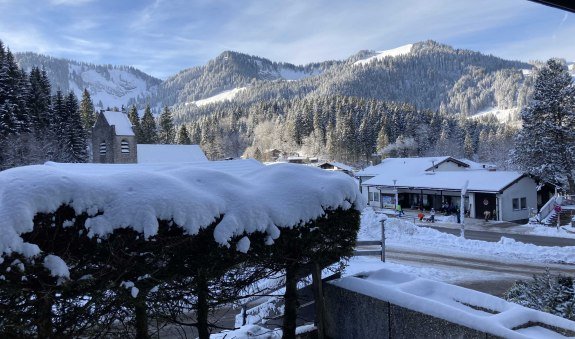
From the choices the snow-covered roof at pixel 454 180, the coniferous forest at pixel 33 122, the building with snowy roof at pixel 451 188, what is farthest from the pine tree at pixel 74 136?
the snow-covered roof at pixel 454 180

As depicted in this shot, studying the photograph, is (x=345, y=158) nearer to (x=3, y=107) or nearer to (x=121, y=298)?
(x=3, y=107)

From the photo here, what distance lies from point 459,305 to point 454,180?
35.6 metres

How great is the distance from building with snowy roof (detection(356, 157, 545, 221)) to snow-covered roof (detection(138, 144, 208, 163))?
20657mm

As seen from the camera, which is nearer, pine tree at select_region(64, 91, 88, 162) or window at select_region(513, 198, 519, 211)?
window at select_region(513, 198, 519, 211)

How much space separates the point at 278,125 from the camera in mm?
133500

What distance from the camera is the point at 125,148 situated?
5003cm

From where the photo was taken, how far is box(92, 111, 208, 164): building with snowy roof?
48.6m

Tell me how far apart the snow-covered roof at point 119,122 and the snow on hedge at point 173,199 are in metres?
49.0

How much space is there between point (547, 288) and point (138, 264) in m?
7.39

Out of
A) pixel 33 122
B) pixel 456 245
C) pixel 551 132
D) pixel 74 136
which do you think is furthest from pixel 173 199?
pixel 74 136

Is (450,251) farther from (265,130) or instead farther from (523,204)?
(265,130)

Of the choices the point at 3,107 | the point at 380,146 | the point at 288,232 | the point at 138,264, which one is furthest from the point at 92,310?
the point at 380,146

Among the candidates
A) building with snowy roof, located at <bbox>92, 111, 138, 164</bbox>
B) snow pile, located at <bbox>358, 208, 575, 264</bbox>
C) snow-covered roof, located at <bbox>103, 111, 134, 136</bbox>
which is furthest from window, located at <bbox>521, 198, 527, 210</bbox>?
snow-covered roof, located at <bbox>103, 111, 134, 136</bbox>

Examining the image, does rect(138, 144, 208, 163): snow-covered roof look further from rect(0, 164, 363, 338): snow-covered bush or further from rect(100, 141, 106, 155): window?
rect(0, 164, 363, 338): snow-covered bush
